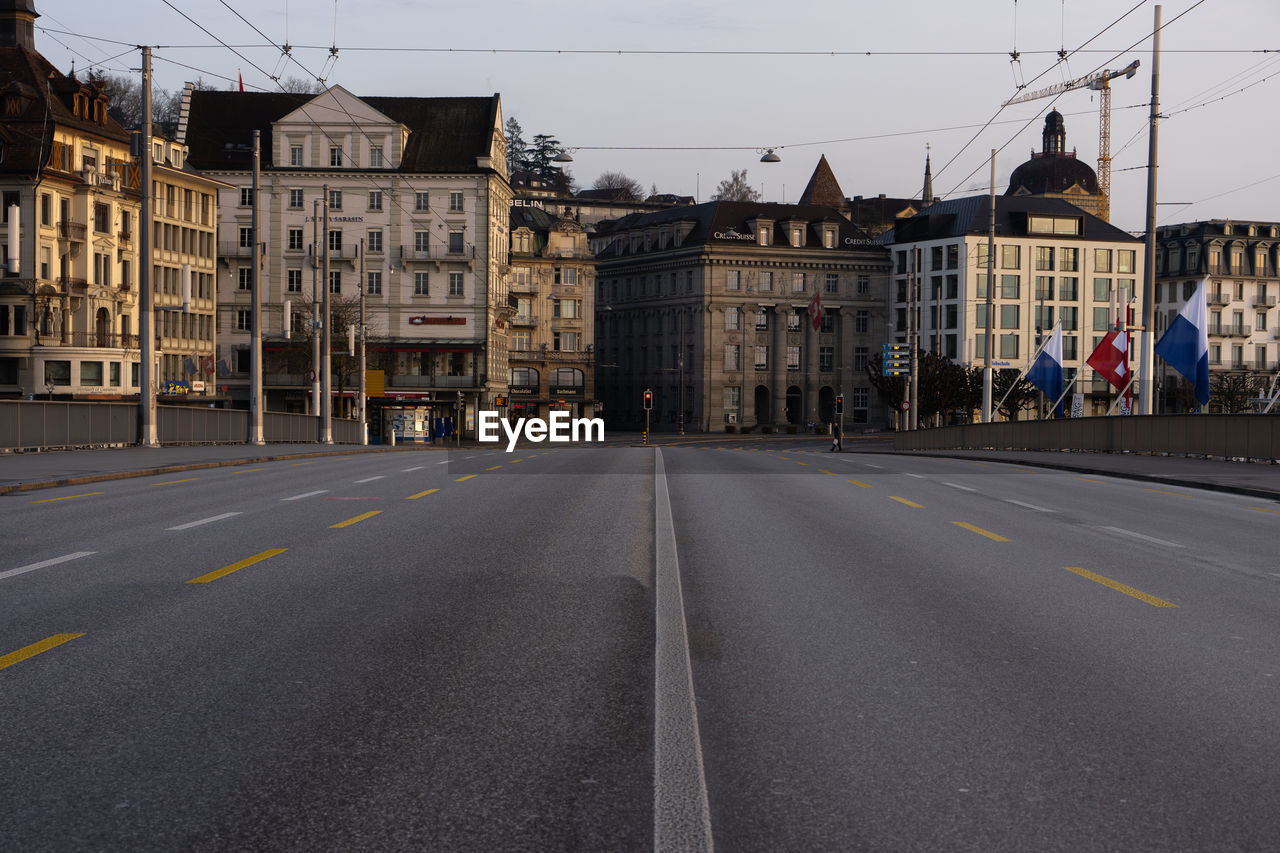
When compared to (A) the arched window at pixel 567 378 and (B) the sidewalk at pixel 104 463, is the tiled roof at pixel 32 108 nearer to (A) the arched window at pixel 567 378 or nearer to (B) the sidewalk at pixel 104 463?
(B) the sidewalk at pixel 104 463

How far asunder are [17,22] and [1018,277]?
3084 inches

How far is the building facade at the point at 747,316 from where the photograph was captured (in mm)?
114812

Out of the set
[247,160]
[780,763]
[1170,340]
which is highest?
[247,160]

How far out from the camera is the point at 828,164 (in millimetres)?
160250

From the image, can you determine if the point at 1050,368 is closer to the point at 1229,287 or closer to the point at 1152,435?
the point at 1152,435

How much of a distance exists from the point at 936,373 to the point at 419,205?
40014 millimetres

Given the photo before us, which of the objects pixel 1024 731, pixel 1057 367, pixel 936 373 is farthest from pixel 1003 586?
pixel 936 373

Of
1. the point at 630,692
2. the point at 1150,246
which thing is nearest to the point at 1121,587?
the point at 630,692

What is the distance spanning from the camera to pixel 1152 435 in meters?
36.5

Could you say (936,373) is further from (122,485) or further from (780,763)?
(780,763)

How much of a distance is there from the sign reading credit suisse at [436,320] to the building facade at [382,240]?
6cm

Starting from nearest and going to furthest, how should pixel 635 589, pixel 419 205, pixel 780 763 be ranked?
1. pixel 780 763
2. pixel 635 589
3. pixel 419 205

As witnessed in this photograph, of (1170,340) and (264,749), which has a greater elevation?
(1170,340)

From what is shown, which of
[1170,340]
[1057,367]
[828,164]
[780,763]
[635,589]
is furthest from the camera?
[828,164]
